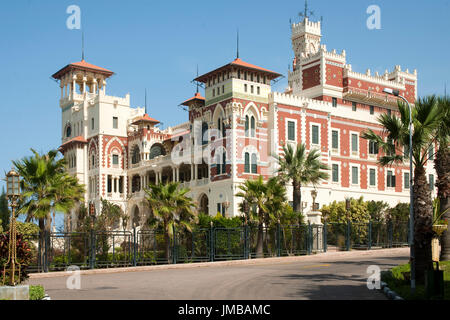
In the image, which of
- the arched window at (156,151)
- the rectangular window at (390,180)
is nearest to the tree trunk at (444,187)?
the rectangular window at (390,180)

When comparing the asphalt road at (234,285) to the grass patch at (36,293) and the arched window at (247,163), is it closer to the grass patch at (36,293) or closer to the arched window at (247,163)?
the grass patch at (36,293)

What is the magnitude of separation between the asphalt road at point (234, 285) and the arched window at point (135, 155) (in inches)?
1542

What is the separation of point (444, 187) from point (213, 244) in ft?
42.2

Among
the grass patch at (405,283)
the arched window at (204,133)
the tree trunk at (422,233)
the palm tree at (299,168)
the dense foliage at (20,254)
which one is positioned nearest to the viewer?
the grass patch at (405,283)

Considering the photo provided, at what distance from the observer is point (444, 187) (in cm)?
2495

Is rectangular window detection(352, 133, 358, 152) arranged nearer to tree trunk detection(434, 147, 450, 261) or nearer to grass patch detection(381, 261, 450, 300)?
tree trunk detection(434, 147, 450, 261)

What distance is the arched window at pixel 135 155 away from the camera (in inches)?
2557

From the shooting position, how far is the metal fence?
101ft

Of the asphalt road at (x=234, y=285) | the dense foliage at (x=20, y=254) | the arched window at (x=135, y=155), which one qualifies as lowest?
the asphalt road at (x=234, y=285)

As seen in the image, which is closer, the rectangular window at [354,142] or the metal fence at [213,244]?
the metal fence at [213,244]

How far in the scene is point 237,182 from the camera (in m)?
49.4

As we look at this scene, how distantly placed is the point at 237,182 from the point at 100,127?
22.1 metres

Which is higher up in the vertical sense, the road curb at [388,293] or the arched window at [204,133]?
the arched window at [204,133]

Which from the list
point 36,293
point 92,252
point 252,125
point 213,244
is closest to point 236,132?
point 252,125
